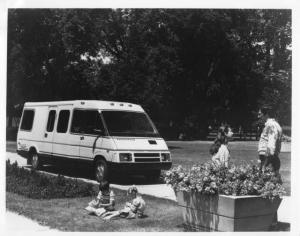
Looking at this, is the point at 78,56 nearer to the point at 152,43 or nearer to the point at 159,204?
the point at 152,43

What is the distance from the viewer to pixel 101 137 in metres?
10.8

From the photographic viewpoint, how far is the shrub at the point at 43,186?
9.04m

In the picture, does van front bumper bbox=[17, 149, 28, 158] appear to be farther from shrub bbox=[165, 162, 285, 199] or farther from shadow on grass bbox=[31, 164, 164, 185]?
shrub bbox=[165, 162, 285, 199]

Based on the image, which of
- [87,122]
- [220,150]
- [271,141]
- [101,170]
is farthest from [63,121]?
[271,141]

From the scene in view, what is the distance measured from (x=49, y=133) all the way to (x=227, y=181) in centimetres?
694

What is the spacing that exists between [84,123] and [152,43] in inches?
109

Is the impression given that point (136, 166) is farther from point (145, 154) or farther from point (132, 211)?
point (132, 211)

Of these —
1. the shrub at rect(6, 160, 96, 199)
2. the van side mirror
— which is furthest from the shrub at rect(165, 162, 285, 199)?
the van side mirror

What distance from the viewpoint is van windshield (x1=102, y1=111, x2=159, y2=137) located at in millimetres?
10828

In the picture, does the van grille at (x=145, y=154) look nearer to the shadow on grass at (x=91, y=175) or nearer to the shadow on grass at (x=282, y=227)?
the shadow on grass at (x=91, y=175)

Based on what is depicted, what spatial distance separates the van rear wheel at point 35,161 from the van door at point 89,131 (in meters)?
1.91

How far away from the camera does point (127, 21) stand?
→ 9.96m

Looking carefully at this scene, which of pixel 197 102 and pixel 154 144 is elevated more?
pixel 197 102
